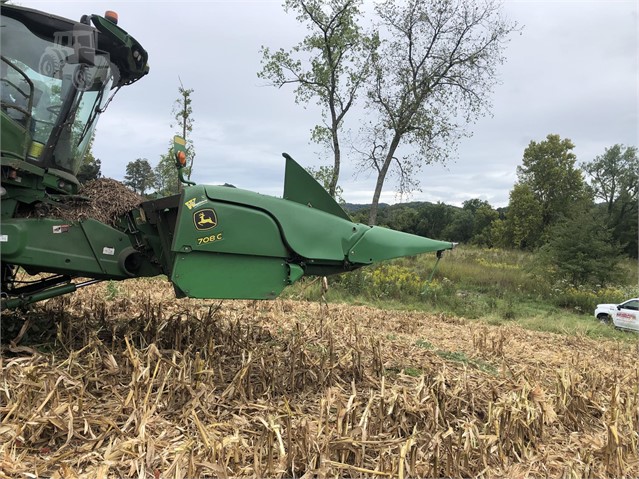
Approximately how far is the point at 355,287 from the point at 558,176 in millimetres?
33819

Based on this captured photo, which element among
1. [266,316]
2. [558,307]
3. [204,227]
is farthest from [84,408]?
[558,307]

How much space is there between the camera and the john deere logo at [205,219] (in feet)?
10.4

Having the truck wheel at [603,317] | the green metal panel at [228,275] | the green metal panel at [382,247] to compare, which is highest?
the green metal panel at [382,247]

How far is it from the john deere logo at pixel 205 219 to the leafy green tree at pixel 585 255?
17.1m

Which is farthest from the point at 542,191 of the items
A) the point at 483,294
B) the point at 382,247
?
the point at 382,247

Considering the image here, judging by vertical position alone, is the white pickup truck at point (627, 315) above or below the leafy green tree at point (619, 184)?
below

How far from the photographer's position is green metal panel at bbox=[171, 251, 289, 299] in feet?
10.4

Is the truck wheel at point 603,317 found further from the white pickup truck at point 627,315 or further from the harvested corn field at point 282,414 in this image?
the harvested corn field at point 282,414

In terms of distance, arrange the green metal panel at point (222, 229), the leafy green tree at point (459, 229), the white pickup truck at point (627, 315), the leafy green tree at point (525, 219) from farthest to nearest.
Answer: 1. the leafy green tree at point (459, 229)
2. the leafy green tree at point (525, 219)
3. the white pickup truck at point (627, 315)
4. the green metal panel at point (222, 229)

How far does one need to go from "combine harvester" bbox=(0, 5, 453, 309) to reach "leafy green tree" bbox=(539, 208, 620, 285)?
16.0 m

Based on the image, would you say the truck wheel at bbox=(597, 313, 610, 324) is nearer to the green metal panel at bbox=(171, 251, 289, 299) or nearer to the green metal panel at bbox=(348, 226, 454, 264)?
the green metal panel at bbox=(348, 226, 454, 264)

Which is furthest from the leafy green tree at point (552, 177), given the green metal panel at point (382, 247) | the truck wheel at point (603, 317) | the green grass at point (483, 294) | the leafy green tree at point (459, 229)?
the green metal panel at point (382, 247)

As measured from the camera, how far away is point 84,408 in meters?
2.62

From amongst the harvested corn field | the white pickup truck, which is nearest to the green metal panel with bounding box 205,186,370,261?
the harvested corn field
